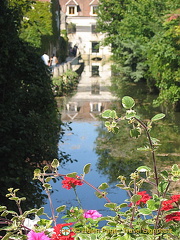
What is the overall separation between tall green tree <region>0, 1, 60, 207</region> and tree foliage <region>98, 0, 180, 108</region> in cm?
710

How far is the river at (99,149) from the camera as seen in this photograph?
29.6 feet

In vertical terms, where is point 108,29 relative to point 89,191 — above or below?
above

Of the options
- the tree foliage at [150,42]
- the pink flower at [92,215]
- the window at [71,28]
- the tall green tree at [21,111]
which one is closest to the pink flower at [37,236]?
the pink flower at [92,215]

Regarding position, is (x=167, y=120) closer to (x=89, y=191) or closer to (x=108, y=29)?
(x=89, y=191)

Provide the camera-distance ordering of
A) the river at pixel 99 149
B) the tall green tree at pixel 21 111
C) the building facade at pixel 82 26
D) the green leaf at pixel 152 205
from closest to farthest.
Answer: the green leaf at pixel 152 205 → the tall green tree at pixel 21 111 → the river at pixel 99 149 → the building facade at pixel 82 26

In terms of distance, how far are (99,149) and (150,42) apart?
26.4 feet

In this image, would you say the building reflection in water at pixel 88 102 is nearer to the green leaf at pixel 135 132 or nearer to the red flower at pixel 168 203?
the red flower at pixel 168 203

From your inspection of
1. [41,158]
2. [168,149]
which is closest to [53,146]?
[41,158]

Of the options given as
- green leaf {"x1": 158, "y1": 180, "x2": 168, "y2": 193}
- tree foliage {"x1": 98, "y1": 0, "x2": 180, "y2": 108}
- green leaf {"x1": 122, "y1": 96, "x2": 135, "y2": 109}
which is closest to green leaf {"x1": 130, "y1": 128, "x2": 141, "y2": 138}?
green leaf {"x1": 122, "y1": 96, "x2": 135, "y2": 109}

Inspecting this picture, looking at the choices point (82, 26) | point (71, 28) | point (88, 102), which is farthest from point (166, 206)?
point (82, 26)

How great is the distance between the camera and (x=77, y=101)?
2202cm

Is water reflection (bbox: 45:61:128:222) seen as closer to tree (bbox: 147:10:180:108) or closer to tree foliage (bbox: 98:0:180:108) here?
tree foliage (bbox: 98:0:180:108)

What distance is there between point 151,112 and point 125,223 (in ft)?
52.4

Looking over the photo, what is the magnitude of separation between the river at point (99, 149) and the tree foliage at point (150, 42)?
1.41 meters
